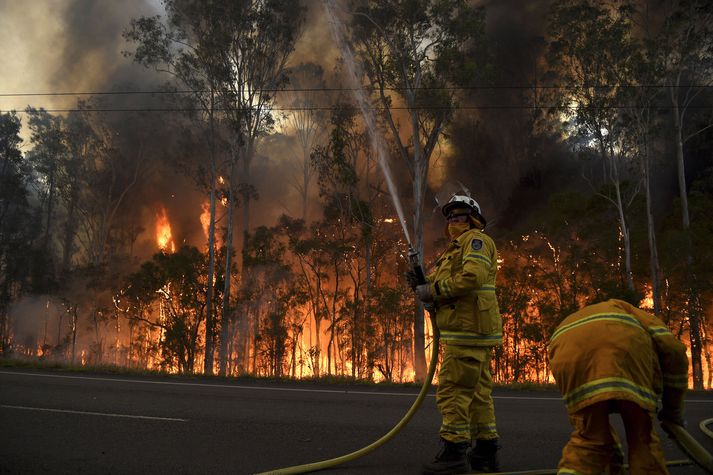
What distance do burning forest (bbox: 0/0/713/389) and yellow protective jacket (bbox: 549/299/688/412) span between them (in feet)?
49.9

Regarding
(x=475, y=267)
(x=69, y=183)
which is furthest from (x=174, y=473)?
(x=69, y=183)

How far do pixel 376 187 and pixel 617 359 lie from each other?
27.2 m

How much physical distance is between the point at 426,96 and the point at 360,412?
58.3ft

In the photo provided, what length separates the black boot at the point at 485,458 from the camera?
3.86m

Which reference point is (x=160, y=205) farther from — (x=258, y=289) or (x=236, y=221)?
(x=258, y=289)

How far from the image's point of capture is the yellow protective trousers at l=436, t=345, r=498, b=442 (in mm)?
3695

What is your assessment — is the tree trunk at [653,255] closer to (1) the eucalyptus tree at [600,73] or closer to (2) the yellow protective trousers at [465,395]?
(1) the eucalyptus tree at [600,73]

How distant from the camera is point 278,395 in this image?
7.77m

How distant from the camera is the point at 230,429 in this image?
17.4 ft

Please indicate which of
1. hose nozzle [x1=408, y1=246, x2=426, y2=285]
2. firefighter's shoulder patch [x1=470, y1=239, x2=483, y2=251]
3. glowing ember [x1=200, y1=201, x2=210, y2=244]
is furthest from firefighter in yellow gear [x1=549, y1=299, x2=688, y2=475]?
glowing ember [x1=200, y1=201, x2=210, y2=244]

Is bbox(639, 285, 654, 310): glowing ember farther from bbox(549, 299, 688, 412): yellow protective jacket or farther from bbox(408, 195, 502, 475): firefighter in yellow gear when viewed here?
bbox(549, 299, 688, 412): yellow protective jacket

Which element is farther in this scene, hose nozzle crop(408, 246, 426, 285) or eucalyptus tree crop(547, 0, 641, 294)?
eucalyptus tree crop(547, 0, 641, 294)

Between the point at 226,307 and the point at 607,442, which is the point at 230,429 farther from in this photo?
the point at 226,307

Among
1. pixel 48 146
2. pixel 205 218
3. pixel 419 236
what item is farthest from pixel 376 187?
pixel 48 146
